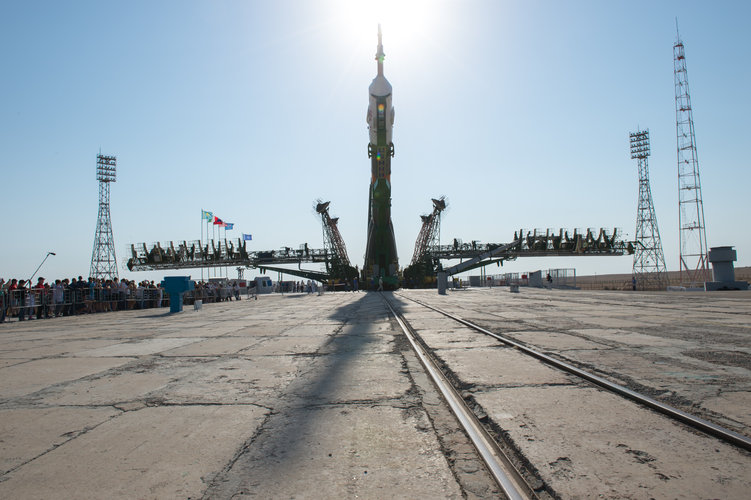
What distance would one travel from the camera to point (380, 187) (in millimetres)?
50250

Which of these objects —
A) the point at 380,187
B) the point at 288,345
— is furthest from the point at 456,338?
the point at 380,187

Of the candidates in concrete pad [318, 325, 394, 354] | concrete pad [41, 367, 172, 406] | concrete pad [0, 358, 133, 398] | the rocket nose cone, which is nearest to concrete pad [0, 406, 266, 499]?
concrete pad [41, 367, 172, 406]

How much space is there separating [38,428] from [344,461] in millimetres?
2788

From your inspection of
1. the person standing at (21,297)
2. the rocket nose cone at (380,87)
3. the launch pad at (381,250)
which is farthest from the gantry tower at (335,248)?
the person standing at (21,297)

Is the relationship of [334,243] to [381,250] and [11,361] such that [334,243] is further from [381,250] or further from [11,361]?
[11,361]

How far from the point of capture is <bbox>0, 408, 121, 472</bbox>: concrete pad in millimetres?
3217

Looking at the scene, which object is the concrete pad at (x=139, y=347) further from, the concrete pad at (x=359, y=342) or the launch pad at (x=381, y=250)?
the launch pad at (x=381, y=250)

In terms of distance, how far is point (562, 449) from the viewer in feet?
9.93

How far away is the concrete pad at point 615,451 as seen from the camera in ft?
8.12

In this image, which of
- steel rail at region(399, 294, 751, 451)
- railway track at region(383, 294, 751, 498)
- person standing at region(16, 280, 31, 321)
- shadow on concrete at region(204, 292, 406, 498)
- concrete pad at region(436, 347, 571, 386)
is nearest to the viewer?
railway track at region(383, 294, 751, 498)

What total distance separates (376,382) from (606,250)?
83.7m

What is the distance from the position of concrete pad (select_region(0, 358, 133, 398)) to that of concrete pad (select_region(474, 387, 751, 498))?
527 centimetres

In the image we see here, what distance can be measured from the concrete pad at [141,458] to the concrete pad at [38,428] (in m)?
0.13

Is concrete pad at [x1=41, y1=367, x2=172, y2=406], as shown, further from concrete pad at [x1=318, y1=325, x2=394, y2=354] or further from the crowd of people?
the crowd of people
